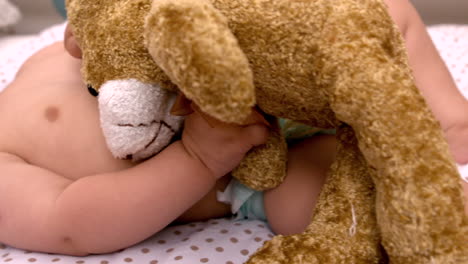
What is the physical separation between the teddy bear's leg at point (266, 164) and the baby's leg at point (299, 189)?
0.06ft

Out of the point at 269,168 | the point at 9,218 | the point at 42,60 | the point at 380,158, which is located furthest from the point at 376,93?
the point at 42,60

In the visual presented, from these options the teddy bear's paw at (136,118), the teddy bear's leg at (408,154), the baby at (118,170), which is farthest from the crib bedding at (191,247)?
the teddy bear's leg at (408,154)

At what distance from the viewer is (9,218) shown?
24.0 inches

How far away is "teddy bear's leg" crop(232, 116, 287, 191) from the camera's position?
0.57 metres

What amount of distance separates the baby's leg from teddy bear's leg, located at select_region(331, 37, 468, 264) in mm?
197

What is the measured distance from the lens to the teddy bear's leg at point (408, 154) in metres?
0.37

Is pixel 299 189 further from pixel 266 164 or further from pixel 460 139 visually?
pixel 460 139

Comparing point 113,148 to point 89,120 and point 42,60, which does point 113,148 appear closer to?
point 89,120

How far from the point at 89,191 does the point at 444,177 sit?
0.39 meters

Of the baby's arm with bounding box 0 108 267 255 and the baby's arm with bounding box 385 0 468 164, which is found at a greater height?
the baby's arm with bounding box 385 0 468 164

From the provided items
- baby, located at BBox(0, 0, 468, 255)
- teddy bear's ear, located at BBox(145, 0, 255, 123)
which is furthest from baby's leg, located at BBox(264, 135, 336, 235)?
teddy bear's ear, located at BBox(145, 0, 255, 123)

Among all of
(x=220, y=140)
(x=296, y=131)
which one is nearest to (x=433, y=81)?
(x=296, y=131)

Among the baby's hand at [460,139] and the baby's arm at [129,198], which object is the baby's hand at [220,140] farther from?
the baby's hand at [460,139]

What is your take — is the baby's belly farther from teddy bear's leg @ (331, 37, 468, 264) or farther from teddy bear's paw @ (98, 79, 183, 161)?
teddy bear's leg @ (331, 37, 468, 264)
